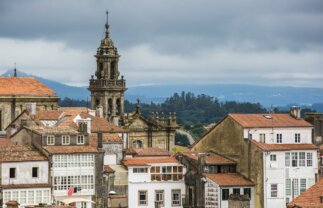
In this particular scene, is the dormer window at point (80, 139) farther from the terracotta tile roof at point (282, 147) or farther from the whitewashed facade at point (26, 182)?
the terracotta tile roof at point (282, 147)

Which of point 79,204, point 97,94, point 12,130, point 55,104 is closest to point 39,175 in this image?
point 79,204

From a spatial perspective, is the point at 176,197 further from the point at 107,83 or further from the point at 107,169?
the point at 107,83

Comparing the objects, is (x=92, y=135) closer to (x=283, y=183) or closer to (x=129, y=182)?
(x=129, y=182)

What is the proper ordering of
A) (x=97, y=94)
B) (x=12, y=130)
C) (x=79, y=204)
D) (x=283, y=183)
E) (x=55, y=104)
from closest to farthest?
(x=79, y=204), (x=283, y=183), (x=12, y=130), (x=55, y=104), (x=97, y=94)

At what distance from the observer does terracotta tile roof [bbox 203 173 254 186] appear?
101375 mm

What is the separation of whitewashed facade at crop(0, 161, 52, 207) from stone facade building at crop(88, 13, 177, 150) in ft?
176

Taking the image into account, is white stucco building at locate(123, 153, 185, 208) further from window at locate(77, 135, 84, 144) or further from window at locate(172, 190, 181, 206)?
window at locate(77, 135, 84, 144)

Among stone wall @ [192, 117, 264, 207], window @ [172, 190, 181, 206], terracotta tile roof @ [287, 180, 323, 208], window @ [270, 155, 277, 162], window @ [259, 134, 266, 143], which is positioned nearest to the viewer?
terracotta tile roof @ [287, 180, 323, 208]

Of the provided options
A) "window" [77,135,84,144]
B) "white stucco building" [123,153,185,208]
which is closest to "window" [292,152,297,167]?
"white stucco building" [123,153,185,208]

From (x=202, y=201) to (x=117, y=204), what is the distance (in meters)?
7.72

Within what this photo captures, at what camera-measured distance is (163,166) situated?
105m

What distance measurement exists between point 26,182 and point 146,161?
13.9 meters

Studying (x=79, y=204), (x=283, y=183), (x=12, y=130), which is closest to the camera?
(x=79, y=204)

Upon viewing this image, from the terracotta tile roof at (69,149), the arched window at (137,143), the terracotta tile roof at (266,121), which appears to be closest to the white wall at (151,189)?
the terracotta tile roof at (69,149)
